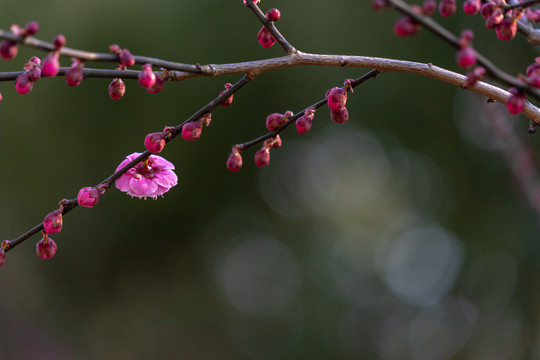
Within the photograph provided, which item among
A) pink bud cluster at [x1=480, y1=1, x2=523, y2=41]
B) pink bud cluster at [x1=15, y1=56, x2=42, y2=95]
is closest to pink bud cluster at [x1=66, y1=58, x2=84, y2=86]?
pink bud cluster at [x1=15, y1=56, x2=42, y2=95]

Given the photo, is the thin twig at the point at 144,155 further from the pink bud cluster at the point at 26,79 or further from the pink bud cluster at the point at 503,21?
the pink bud cluster at the point at 503,21

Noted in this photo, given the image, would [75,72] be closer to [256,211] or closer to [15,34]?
[15,34]

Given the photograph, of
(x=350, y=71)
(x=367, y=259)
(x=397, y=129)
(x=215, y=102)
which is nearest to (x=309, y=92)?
(x=350, y=71)

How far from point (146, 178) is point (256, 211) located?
7.50 m

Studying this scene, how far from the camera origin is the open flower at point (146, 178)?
1012mm

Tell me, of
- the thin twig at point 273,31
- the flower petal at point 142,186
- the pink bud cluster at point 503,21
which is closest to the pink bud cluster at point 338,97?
the thin twig at point 273,31

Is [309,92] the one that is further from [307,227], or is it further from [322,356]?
[322,356]

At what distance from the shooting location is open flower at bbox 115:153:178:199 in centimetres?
101

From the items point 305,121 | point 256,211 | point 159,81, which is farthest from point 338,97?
point 256,211

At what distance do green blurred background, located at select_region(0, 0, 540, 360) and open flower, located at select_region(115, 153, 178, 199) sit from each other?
11.9 feet

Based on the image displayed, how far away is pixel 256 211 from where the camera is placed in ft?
27.9

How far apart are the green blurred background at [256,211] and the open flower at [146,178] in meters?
3.63

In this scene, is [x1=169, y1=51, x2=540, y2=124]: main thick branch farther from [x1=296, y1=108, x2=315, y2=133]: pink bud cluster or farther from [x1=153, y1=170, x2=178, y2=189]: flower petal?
[x1=153, y1=170, x2=178, y2=189]: flower petal

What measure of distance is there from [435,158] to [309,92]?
7.29ft
